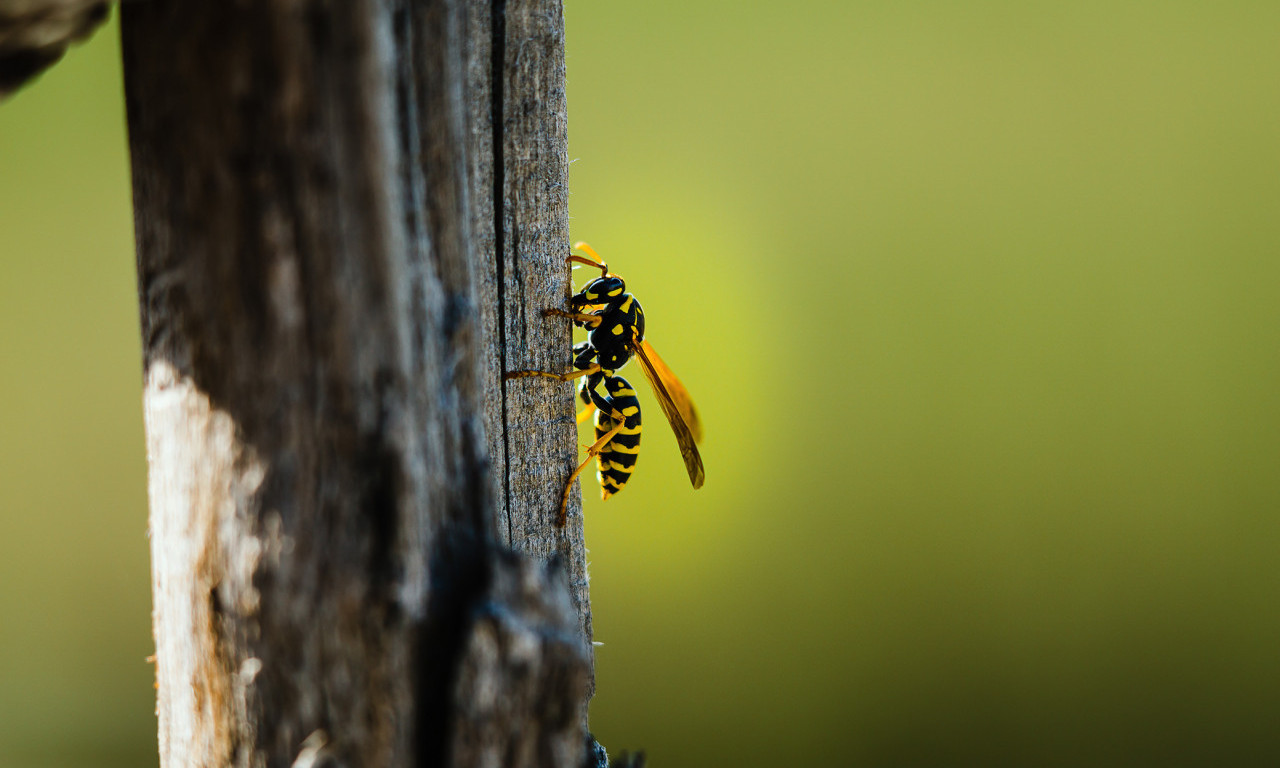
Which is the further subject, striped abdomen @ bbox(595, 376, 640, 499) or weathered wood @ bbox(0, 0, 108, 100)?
striped abdomen @ bbox(595, 376, 640, 499)

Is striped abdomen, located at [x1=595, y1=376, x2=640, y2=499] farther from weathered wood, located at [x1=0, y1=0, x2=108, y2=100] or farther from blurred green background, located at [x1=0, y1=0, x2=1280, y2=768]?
blurred green background, located at [x1=0, y1=0, x2=1280, y2=768]

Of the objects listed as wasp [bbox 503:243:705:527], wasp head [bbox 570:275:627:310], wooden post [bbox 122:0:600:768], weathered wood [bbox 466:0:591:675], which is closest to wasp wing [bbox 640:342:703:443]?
wasp [bbox 503:243:705:527]

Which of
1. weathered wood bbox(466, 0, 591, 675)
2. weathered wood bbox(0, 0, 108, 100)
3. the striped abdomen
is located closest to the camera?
weathered wood bbox(0, 0, 108, 100)

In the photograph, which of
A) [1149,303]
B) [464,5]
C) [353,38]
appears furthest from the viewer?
[1149,303]

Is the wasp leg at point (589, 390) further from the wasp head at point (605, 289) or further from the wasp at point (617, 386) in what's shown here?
the wasp head at point (605, 289)

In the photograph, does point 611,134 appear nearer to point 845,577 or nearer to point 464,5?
point 845,577

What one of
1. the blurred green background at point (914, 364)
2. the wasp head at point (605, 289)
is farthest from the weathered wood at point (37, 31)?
the blurred green background at point (914, 364)

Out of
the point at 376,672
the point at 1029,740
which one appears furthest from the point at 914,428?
the point at 376,672
